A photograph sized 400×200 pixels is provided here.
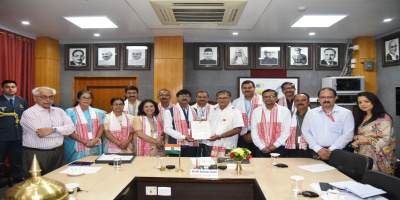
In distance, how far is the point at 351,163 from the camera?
2.47 m

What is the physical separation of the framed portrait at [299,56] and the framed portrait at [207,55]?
158cm

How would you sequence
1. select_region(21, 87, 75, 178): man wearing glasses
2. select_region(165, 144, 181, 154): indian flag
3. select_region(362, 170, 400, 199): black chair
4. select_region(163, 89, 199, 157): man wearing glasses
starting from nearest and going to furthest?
1. select_region(362, 170, 400, 199): black chair
2. select_region(165, 144, 181, 154): indian flag
3. select_region(21, 87, 75, 178): man wearing glasses
4. select_region(163, 89, 199, 157): man wearing glasses

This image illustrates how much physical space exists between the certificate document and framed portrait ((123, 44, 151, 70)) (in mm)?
3307

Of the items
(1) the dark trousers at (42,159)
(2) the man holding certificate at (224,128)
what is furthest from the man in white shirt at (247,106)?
(1) the dark trousers at (42,159)

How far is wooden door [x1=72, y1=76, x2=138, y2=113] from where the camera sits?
6363mm

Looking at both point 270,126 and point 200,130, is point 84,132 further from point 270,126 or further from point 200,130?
point 270,126

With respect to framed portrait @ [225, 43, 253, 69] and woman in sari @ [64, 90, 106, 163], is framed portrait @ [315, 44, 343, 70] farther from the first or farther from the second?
woman in sari @ [64, 90, 106, 163]

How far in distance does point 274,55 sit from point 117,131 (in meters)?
4.04

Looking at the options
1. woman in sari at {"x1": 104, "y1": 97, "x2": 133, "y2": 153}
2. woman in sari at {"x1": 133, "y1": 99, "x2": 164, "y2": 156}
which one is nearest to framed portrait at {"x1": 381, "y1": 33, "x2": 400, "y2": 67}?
woman in sari at {"x1": 133, "y1": 99, "x2": 164, "y2": 156}

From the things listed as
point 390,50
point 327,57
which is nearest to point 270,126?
point 327,57

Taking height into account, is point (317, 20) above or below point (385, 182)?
above

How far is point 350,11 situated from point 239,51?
2.46 meters

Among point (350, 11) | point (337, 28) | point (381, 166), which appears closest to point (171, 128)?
point (381, 166)

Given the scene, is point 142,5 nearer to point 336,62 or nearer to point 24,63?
point 24,63
